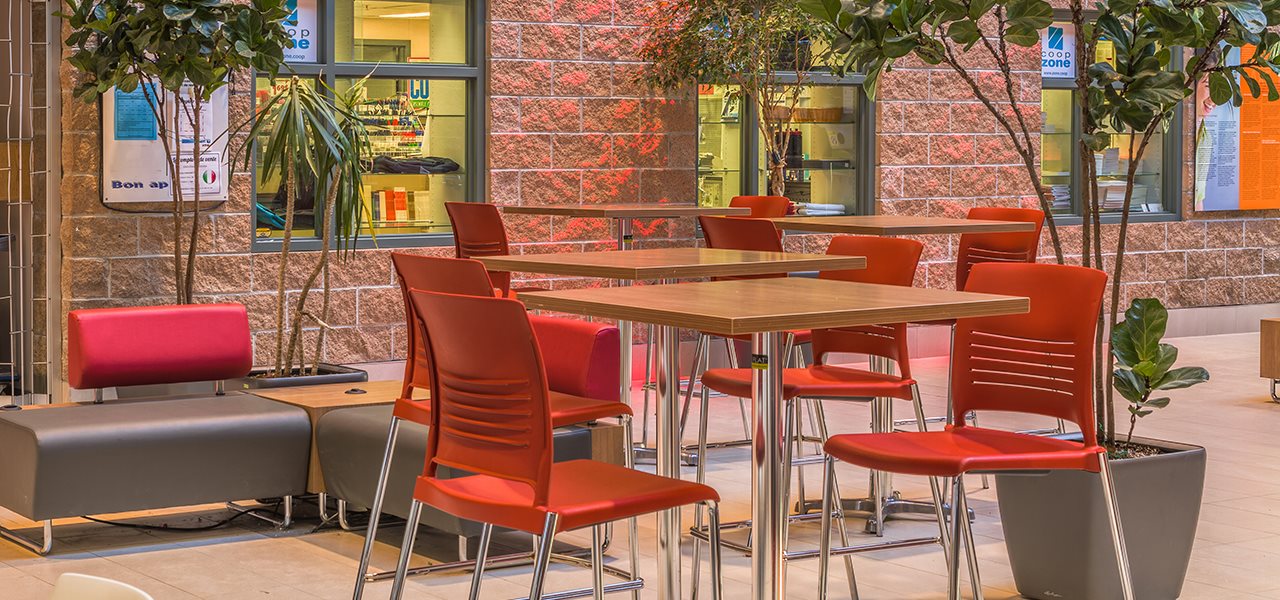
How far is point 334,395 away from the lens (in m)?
5.59

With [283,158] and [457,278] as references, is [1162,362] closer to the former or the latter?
[457,278]

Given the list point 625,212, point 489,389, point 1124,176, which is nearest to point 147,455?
point 625,212

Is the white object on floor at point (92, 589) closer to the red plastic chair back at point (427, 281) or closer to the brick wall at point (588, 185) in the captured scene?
the red plastic chair back at point (427, 281)

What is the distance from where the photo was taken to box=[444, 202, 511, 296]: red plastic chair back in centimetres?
670

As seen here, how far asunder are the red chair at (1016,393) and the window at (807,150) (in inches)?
203

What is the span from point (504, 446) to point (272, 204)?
498 cm

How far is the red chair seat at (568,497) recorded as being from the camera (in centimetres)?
301

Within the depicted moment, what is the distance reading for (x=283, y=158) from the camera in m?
6.02

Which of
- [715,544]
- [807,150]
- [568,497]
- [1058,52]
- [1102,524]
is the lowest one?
[1102,524]

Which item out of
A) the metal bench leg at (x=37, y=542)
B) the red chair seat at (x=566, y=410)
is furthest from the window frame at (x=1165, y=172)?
the metal bench leg at (x=37, y=542)

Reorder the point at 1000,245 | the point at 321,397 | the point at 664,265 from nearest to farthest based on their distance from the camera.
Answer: the point at 664,265
the point at 321,397
the point at 1000,245

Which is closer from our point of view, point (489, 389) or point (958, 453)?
point (489, 389)

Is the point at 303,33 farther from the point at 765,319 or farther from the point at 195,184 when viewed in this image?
the point at 765,319

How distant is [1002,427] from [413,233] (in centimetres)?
301
